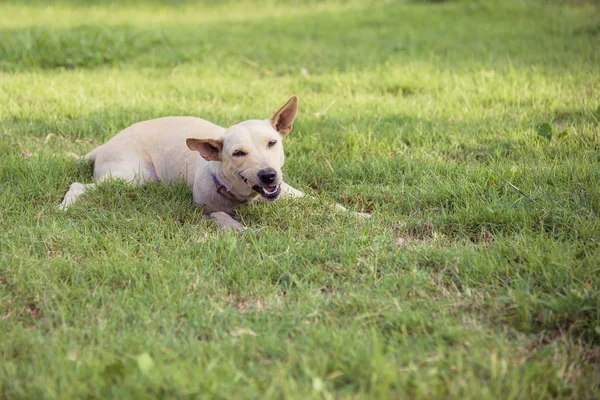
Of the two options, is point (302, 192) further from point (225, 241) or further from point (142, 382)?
point (142, 382)

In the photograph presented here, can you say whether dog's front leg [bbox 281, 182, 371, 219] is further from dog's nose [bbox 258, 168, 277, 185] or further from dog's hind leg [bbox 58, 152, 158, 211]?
dog's hind leg [bbox 58, 152, 158, 211]

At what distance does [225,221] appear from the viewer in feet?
11.8

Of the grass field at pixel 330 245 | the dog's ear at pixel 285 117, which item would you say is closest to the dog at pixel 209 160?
the dog's ear at pixel 285 117

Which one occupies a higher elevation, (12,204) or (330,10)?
(330,10)

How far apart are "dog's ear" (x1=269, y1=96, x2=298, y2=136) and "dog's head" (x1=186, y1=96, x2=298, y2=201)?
0.04 feet

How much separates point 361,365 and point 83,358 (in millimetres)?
1036

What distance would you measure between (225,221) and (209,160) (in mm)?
403

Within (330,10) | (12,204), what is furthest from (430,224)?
(330,10)

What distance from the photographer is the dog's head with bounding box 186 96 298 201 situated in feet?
11.3

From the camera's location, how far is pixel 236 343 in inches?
91.2

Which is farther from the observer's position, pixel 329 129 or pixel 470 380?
pixel 329 129

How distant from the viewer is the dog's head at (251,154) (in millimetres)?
3430

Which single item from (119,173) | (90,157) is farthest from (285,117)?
(90,157)

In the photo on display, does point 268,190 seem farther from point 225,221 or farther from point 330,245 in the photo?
point 330,245
